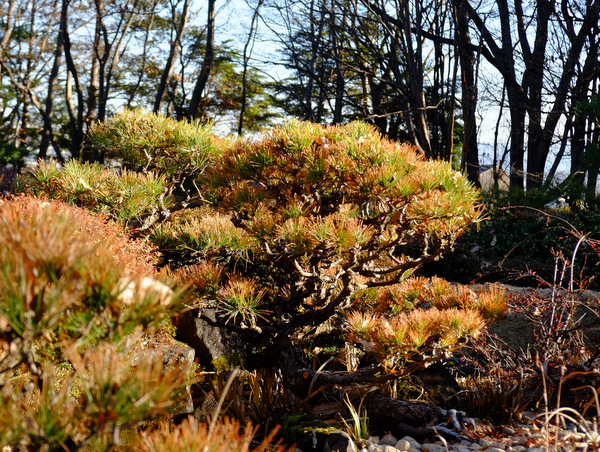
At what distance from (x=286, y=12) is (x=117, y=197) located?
9.07m

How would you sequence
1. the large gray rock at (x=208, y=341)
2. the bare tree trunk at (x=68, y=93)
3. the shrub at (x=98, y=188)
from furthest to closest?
1. the bare tree trunk at (x=68, y=93)
2. the large gray rock at (x=208, y=341)
3. the shrub at (x=98, y=188)

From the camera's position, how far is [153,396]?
93cm

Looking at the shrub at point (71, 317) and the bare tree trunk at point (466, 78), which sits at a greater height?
the bare tree trunk at point (466, 78)

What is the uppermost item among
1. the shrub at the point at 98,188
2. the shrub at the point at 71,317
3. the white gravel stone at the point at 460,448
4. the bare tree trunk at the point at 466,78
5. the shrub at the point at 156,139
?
the bare tree trunk at the point at 466,78

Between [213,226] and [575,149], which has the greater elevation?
[575,149]

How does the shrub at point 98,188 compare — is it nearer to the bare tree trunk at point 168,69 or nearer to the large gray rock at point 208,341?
the large gray rock at point 208,341

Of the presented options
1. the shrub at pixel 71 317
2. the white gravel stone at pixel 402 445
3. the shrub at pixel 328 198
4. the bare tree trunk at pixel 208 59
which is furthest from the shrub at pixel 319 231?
the bare tree trunk at pixel 208 59

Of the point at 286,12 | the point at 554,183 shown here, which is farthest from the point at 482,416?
the point at 286,12

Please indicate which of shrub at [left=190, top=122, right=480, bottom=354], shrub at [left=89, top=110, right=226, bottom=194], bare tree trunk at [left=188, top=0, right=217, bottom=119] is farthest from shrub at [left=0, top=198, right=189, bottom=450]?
bare tree trunk at [left=188, top=0, right=217, bottom=119]

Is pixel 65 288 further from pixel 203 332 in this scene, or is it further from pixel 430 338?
pixel 203 332

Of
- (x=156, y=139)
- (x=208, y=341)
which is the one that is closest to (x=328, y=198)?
(x=208, y=341)


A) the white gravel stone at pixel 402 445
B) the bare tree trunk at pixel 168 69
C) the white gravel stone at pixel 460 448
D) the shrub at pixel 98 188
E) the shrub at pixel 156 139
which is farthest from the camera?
the bare tree trunk at pixel 168 69

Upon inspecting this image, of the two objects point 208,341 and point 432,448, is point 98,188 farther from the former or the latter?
point 432,448

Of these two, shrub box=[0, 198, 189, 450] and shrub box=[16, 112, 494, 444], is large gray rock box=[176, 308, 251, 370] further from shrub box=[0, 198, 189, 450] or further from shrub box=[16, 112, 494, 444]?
shrub box=[0, 198, 189, 450]
